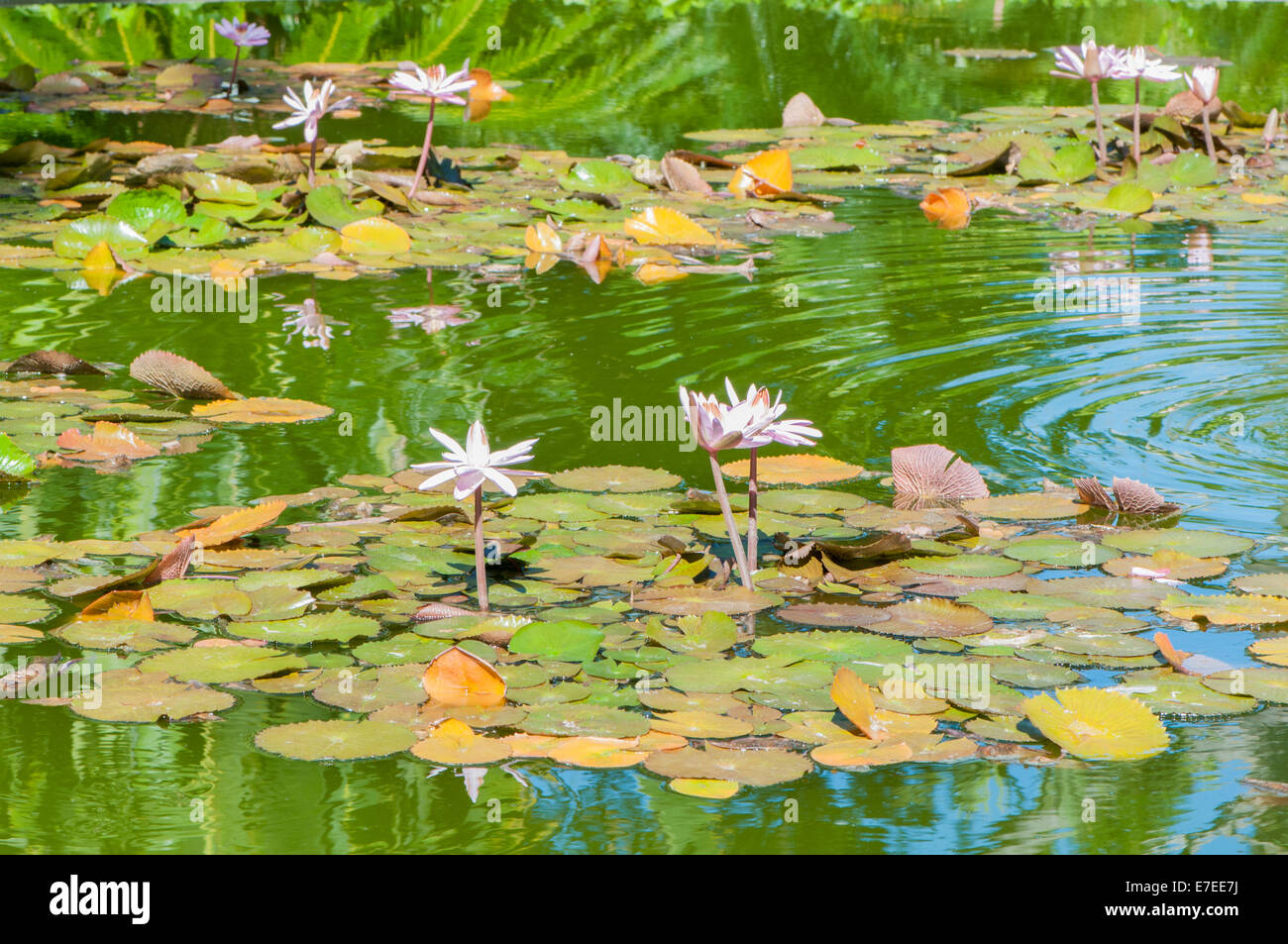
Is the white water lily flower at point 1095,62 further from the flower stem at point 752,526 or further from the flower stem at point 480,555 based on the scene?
the flower stem at point 480,555

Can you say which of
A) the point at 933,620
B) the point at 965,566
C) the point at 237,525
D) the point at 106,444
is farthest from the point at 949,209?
the point at 237,525

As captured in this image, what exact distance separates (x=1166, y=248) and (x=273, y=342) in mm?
3238

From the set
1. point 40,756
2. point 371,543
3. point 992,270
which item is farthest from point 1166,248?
point 40,756

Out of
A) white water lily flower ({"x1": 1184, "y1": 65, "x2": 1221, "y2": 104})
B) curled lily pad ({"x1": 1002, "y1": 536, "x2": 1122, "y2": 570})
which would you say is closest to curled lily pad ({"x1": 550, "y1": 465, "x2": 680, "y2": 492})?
curled lily pad ({"x1": 1002, "y1": 536, "x2": 1122, "y2": 570})

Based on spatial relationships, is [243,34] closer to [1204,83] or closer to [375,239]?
[375,239]

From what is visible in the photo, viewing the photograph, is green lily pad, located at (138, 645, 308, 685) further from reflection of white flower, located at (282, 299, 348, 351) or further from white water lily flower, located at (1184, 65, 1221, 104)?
white water lily flower, located at (1184, 65, 1221, 104)

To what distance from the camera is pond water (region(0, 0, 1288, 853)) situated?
2.04 metres

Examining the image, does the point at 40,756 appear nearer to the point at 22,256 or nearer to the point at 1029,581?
the point at 1029,581

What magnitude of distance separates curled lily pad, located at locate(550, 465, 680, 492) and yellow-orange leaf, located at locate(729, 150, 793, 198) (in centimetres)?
314

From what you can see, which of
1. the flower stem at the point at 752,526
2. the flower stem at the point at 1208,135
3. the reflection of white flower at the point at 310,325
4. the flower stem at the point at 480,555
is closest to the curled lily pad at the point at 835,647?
the flower stem at the point at 752,526

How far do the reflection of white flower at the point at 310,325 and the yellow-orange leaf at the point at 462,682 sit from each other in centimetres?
224

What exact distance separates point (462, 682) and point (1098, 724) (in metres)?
0.91

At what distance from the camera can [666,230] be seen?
564cm

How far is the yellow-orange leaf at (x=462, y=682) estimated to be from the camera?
2.32 m
